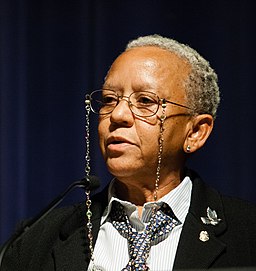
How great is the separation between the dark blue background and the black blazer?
23.2 inches

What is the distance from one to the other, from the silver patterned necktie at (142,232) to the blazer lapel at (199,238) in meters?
0.05

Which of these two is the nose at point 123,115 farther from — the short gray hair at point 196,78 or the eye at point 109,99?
the short gray hair at point 196,78

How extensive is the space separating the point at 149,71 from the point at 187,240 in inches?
18.6

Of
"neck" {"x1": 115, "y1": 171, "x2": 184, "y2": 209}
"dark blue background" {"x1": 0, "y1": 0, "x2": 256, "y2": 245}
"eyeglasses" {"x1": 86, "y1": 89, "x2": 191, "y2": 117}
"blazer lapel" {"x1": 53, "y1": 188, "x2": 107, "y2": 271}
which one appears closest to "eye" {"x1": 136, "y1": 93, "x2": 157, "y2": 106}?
"eyeglasses" {"x1": 86, "y1": 89, "x2": 191, "y2": 117}

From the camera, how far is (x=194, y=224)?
1.87 m

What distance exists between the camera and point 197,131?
2014 millimetres

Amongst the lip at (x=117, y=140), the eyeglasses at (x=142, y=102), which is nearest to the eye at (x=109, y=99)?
the eyeglasses at (x=142, y=102)

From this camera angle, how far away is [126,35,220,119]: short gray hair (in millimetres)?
1963

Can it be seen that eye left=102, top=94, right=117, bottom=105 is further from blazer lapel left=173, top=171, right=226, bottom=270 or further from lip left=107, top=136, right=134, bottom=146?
blazer lapel left=173, top=171, right=226, bottom=270

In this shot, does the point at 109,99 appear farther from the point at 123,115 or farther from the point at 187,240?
the point at 187,240

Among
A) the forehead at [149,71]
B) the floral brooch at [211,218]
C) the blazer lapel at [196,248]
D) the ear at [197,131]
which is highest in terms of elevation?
the forehead at [149,71]

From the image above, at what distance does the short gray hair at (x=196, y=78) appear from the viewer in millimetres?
1963

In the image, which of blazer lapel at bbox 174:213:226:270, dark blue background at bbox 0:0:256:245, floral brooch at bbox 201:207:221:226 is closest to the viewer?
blazer lapel at bbox 174:213:226:270

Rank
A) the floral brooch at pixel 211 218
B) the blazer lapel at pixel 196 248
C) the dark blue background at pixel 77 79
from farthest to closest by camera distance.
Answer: the dark blue background at pixel 77 79 → the floral brooch at pixel 211 218 → the blazer lapel at pixel 196 248
